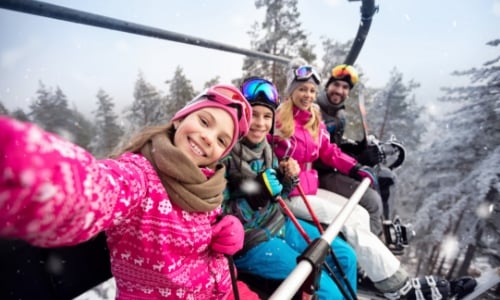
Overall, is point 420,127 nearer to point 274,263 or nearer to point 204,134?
point 274,263

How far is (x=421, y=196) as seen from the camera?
15.7 m

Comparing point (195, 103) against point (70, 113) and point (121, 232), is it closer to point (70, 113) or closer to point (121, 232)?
point (121, 232)

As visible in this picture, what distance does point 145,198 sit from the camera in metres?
1.16

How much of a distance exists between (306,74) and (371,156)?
4.99 ft

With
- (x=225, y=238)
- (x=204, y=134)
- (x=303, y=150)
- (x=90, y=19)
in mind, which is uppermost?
Answer: (x=90, y=19)

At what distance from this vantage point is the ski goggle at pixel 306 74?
3.27 m

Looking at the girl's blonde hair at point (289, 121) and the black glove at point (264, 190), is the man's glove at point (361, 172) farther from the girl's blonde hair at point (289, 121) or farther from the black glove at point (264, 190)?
the black glove at point (264, 190)

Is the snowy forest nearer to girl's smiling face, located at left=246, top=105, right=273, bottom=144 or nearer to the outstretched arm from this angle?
the outstretched arm

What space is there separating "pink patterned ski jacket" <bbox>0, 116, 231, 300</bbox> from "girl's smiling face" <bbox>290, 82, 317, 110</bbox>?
208 centimetres

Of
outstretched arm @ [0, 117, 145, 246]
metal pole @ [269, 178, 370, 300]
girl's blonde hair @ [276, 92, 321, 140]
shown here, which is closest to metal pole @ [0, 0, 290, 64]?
girl's blonde hair @ [276, 92, 321, 140]

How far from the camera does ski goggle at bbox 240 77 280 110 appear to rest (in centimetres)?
236

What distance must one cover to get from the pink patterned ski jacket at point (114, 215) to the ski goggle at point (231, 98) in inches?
21.9

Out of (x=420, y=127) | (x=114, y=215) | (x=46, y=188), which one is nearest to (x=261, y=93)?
(x=114, y=215)

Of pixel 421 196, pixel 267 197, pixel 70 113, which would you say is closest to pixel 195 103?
pixel 267 197
